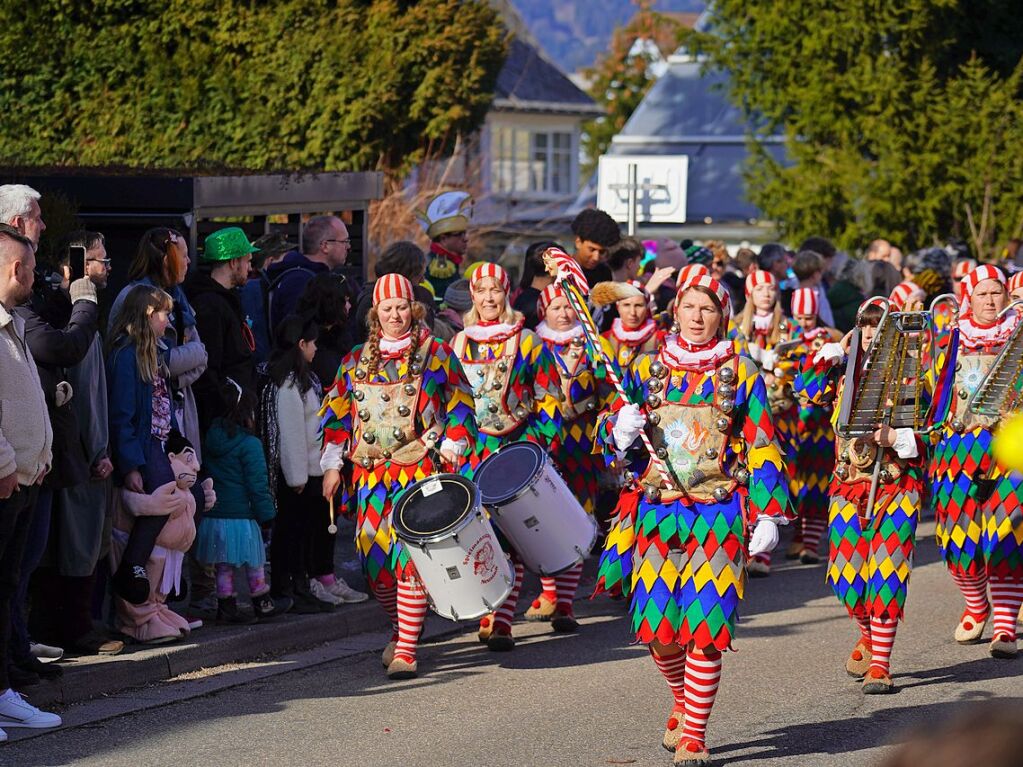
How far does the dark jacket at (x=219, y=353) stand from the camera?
Answer: 846cm

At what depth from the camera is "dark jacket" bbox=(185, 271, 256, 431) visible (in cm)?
846

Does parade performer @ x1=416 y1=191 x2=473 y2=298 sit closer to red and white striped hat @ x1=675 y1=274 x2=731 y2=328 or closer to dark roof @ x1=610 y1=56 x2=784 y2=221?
red and white striped hat @ x1=675 y1=274 x2=731 y2=328

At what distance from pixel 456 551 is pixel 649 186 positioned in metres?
10.1

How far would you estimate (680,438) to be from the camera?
255 inches

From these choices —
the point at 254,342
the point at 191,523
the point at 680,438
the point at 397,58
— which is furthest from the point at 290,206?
the point at 397,58

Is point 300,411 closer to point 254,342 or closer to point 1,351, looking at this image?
point 254,342

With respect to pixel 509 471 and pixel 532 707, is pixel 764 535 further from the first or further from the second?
pixel 509 471

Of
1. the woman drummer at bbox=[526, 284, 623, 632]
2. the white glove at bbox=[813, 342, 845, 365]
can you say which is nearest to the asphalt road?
the woman drummer at bbox=[526, 284, 623, 632]

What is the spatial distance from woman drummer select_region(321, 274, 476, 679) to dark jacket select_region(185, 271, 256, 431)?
769 millimetres

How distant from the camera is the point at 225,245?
8.77 meters

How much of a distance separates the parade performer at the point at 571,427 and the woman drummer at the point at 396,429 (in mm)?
1196

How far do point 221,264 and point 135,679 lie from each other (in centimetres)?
234

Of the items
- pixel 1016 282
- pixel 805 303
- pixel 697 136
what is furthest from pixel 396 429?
pixel 697 136

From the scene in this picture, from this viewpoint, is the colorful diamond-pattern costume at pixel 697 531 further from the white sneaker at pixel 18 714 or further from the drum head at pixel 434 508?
the white sneaker at pixel 18 714
